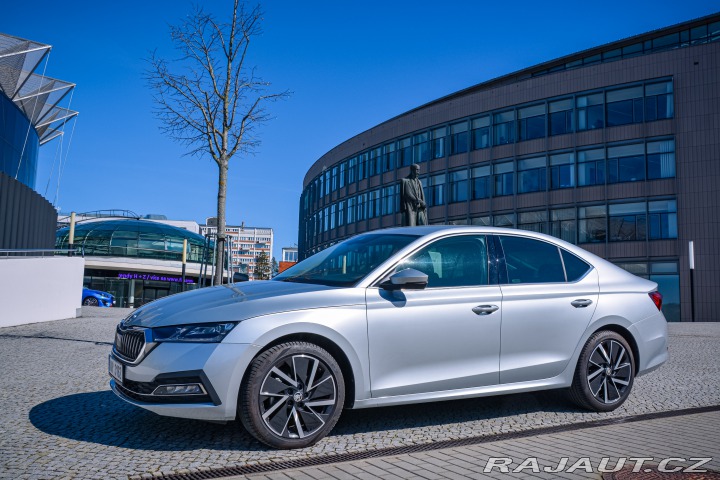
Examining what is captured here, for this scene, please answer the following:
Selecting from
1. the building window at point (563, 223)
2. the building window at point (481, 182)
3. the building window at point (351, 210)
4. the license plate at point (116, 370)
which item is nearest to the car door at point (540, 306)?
the license plate at point (116, 370)

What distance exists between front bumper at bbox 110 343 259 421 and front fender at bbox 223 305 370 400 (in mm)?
60

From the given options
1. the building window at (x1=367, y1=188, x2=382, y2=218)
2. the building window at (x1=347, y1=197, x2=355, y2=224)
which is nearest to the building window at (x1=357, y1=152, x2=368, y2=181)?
the building window at (x1=367, y1=188, x2=382, y2=218)

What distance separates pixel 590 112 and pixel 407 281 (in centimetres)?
3335

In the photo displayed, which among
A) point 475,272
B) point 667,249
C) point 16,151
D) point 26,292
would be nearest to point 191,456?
point 475,272

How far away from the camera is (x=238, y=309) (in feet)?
13.6

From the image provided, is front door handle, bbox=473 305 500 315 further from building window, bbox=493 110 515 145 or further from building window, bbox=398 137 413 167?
building window, bbox=398 137 413 167

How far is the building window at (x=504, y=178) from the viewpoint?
37.3m

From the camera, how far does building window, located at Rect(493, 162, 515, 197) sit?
37281mm

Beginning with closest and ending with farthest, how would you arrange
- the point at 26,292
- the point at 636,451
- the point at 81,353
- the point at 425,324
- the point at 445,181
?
1. the point at 636,451
2. the point at 425,324
3. the point at 81,353
4. the point at 26,292
5. the point at 445,181

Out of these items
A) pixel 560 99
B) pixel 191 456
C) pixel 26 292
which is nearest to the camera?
pixel 191 456

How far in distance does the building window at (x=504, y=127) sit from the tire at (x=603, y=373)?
33.0 metres

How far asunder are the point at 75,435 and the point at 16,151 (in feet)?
111

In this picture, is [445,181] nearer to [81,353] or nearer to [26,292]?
[26,292]

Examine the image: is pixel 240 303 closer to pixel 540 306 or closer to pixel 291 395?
pixel 291 395
